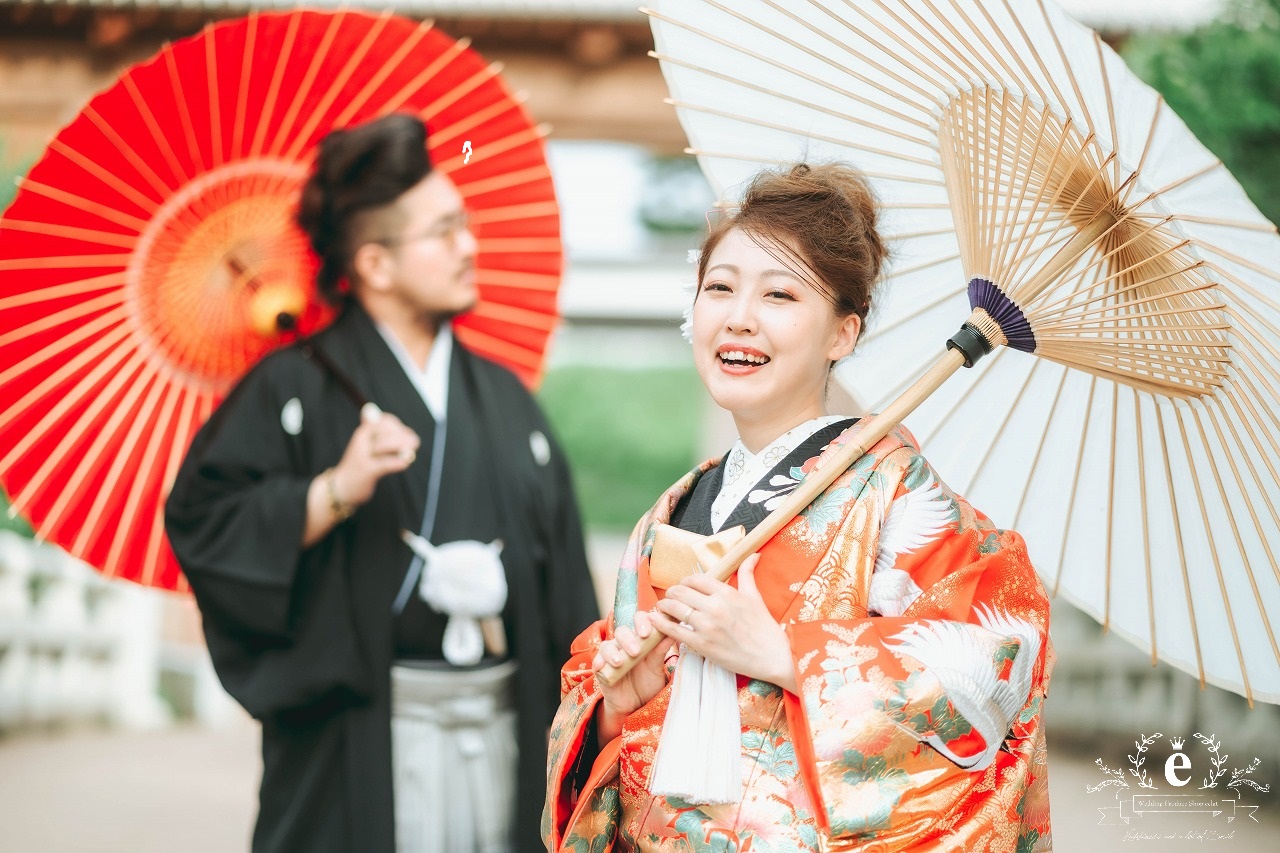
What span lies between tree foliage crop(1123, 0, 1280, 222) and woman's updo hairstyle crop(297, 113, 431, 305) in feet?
10.1

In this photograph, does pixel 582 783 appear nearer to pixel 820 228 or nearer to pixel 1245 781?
pixel 820 228

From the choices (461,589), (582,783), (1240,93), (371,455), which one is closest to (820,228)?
(582,783)

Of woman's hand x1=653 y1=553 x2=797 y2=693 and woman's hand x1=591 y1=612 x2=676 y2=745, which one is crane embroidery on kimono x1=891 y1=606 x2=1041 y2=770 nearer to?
woman's hand x1=653 y1=553 x2=797 y2=693

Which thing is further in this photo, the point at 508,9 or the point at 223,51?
the point at 508,9

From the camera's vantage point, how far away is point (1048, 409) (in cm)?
216

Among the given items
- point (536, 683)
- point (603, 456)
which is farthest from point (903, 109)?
point (603, 456)

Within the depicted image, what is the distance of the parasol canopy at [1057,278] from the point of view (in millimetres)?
1765

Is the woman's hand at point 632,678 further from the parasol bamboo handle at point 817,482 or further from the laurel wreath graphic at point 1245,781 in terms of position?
the laurel wreath graphic at point 1245,781

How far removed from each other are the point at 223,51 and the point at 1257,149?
3.78 metres

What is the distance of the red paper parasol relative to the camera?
272 cm

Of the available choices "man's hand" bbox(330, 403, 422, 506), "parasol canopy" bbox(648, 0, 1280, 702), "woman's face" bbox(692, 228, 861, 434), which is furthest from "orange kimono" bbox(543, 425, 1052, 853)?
"man's hand" bbox(330, 403, 422, 506)

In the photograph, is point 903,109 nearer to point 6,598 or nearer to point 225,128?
point 225,128

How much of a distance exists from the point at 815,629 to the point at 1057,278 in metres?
0.66

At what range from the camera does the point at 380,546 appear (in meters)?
2.88
